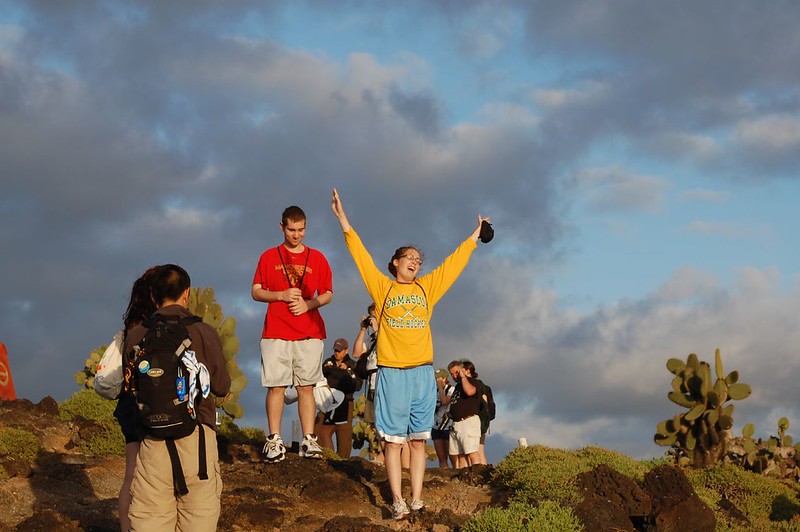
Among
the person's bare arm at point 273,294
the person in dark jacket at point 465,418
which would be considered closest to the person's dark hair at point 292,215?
the person's bare arm at point 273,294

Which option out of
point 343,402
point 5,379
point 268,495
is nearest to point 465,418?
point 343,402

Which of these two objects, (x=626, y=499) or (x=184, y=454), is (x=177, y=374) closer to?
(x=184, y=454)

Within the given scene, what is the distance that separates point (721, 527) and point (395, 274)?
184 inches

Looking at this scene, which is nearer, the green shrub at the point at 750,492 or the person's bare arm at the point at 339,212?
the person's bare arm at the point at 339,212

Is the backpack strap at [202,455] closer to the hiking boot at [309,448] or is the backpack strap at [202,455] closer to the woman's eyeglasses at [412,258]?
the woman's eyeglasses at [412,258]

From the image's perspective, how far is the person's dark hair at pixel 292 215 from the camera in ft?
33.2

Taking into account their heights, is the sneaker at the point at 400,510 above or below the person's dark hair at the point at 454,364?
below

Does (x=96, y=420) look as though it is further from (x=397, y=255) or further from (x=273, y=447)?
(x=397, y=255)

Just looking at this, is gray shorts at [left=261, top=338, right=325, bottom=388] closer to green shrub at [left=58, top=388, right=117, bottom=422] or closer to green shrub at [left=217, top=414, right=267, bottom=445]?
green shrub at [left=217, top=414, right=267, bottom=445]

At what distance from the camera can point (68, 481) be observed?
1091 cm

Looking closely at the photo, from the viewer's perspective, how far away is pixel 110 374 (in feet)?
22.1

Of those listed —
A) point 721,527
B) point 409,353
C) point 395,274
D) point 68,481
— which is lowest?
point 721,527

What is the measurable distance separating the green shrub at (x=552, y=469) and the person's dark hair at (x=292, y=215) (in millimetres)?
3610

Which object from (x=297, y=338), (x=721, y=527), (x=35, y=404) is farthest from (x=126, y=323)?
(x=35, y=404)
